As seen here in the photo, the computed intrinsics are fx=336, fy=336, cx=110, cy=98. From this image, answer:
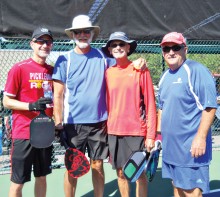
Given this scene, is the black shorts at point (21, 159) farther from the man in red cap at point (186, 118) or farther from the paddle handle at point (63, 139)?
the man in red cap at point (186, 118)

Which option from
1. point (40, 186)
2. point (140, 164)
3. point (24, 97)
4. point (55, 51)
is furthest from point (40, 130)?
point (55, 51)

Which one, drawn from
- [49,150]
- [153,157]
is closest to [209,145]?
[153,157]

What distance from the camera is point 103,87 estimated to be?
312cm

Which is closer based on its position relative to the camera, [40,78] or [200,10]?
[40,78]

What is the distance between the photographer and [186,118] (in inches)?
98.3

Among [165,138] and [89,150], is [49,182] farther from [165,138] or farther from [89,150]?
[165,138]

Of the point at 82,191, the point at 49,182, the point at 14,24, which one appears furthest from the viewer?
the point at 14,24

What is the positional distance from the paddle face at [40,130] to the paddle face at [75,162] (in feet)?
0.96

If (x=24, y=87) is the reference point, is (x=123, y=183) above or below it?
below

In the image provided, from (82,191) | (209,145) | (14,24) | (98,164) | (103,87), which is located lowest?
(82,191)

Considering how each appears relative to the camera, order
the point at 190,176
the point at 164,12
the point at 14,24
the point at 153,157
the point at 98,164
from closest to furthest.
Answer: the point at 190,176 < the point at 153,157 < the point at 98,164 < the point at 14,24 < the point at 164,12

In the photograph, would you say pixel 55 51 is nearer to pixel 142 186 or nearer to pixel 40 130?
pixel 40 130

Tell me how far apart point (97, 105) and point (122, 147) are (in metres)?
0.45

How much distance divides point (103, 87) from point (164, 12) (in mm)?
3043
